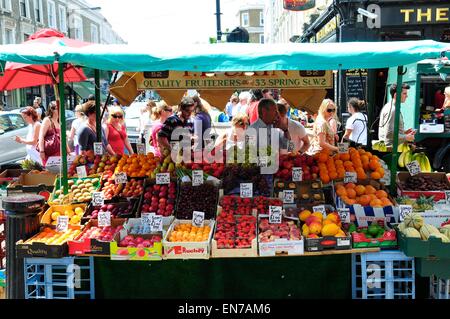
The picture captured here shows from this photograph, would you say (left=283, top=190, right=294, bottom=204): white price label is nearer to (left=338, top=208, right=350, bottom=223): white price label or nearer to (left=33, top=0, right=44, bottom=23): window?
(left=338, top=208, right=350, bottom=223): white price label

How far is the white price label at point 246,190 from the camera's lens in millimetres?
4969

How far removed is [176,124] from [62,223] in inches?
108

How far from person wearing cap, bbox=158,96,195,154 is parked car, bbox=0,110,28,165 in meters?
5.27

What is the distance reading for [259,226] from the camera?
14.8 ft

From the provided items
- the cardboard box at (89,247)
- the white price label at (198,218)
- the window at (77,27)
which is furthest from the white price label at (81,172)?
the window at (77,27)

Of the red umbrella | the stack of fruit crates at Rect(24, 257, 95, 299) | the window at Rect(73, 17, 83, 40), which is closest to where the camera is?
the stack of fruit crates at Rect(24, 257, 95, 299)

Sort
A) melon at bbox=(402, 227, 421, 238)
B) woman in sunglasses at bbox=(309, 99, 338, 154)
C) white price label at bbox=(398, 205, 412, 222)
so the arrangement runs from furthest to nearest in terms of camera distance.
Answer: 1. woman in sunglasses at bbox=(309, 99, 338, 154)
2. white price label at bbox=(398, 205, 412, 222)
3. melon at bbox=(402, 227, 421, 238)

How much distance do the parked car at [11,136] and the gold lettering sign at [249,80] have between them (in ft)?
20.7

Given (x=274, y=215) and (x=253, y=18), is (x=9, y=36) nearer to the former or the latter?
(x=274, y=215)

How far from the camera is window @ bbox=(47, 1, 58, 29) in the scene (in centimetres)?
3879

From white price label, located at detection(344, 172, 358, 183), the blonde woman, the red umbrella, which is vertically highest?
the red umbrella

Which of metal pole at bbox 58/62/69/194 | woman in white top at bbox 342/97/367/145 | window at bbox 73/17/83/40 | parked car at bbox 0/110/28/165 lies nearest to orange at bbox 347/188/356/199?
metal pole at bbox 58/62/69/194

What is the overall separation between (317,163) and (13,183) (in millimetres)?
3807

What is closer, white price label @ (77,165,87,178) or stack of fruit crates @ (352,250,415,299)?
stack of fruit crates @ (352,250,415,299)
